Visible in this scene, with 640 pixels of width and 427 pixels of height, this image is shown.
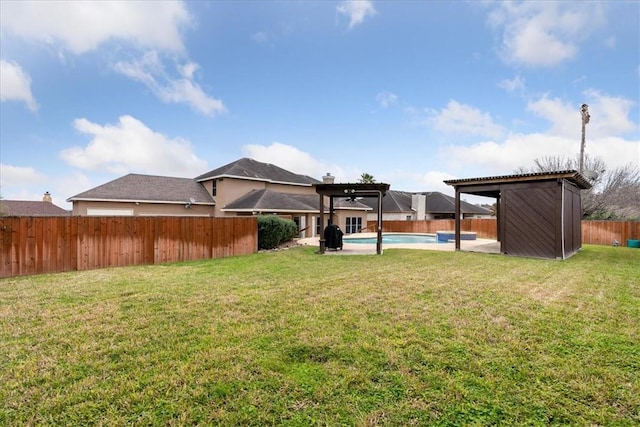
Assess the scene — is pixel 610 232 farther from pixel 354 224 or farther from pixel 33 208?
pixel 33 208

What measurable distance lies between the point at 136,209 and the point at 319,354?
70.6ft

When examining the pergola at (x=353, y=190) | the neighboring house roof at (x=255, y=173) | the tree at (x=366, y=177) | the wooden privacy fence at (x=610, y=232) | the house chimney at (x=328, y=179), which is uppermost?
the tree at (x=366, y=177)

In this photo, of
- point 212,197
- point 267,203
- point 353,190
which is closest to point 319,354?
point 353,190

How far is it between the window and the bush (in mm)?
13257

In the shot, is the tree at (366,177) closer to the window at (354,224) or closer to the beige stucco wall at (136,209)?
the window at (354,224)

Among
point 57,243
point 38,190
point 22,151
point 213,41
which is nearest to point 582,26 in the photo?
point 213,41

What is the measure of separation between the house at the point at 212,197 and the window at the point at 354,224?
2.45 ft

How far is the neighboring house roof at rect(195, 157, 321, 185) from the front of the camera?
24.3 m

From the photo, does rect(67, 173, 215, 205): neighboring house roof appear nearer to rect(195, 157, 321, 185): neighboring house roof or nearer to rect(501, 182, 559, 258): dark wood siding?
rect(195, 157, 321, 185): neighboring house roof

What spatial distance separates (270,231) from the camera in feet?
45.8

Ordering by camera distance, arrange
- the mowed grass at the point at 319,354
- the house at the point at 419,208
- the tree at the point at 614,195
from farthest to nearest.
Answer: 1. the house at the point at 419,208
2. the tree at the point at 614,195
3. the mowed grass at the point at 319,354

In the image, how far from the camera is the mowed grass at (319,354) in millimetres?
2559

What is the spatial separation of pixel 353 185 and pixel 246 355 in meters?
10.0

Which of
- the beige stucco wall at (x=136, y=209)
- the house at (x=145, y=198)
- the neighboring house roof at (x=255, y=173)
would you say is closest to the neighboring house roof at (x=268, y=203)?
the neighboring house roof at (x=255, y=173)
